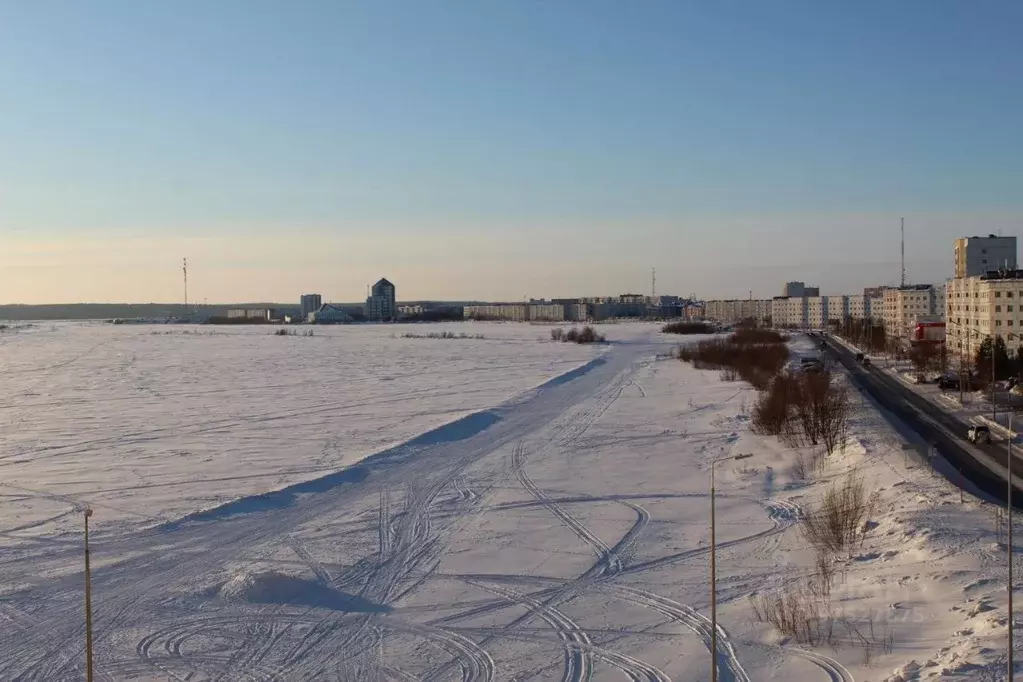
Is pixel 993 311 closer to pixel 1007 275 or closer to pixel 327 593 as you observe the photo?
pixel 1007 275

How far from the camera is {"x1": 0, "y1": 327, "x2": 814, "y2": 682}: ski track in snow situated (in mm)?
11297

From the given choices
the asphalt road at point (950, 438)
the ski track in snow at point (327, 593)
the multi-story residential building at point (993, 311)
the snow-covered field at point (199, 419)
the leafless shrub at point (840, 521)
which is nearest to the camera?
the ski track in snow at point (327, 593)

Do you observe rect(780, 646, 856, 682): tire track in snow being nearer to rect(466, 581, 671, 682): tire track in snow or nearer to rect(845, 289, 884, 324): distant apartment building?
rect(466, 581, 671, 682): tire track in snow

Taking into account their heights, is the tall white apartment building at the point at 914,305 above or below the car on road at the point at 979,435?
above

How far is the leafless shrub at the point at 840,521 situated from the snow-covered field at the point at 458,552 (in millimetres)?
337

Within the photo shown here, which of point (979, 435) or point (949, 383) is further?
point (949, 383)

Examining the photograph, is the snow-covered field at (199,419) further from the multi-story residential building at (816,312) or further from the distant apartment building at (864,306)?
the multi-story residential building at (816,312)

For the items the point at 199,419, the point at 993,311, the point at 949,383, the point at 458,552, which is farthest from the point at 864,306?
the point at 458,552

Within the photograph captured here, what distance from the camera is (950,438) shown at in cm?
2705

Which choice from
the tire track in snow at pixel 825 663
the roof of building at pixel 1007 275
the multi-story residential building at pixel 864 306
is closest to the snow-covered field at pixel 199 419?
the tire track in snow at pixel 825 663

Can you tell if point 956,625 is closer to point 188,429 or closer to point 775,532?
point 775,532

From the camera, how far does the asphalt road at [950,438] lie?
20.5 meters

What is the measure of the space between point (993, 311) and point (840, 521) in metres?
45.0

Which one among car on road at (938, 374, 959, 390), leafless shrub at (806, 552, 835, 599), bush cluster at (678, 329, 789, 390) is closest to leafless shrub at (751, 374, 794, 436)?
bush cluster at (678, 329, 789, 390)
